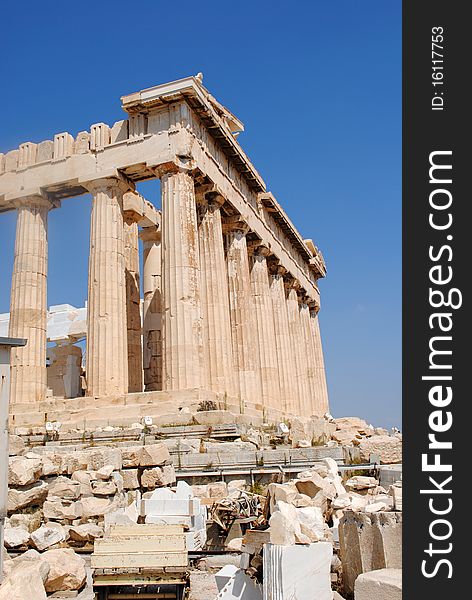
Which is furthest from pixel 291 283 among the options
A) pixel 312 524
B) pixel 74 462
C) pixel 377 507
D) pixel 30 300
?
pixel 312 524

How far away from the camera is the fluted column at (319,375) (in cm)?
4741

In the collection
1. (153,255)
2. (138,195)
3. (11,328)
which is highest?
(138,195)

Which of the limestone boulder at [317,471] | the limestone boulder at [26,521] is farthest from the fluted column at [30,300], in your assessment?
the limestone boulder at [317,471]

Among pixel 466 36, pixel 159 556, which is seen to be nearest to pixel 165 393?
pixel 159 556

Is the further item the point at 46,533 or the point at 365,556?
the point at 46,533

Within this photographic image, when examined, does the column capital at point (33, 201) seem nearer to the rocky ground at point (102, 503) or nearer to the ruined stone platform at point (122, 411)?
the ruined stone platform at point (122, 411)

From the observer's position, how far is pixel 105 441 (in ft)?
62.4

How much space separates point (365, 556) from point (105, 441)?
1328 centimetres

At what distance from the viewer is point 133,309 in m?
31.4

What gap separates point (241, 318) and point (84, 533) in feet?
72.3

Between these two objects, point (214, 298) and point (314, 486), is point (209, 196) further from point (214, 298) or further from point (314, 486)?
point (314, 486)

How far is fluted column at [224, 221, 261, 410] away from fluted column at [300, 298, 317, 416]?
550 inches

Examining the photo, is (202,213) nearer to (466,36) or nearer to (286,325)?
(286,325)

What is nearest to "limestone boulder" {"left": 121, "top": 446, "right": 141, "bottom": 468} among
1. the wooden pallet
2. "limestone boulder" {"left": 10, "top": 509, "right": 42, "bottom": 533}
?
"limestone boulder" {"left": 10, "top": 509, "right": 42, "bottom": 533}
